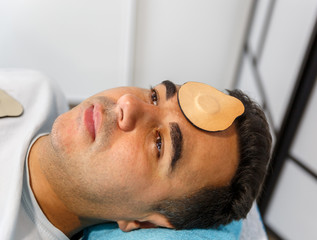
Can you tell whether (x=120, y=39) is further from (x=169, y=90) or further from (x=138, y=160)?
(x=138, y=160)

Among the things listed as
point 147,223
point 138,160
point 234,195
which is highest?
point 138,160

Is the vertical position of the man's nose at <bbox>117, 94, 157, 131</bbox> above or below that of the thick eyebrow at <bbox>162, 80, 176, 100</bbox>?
below

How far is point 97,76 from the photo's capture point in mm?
2309

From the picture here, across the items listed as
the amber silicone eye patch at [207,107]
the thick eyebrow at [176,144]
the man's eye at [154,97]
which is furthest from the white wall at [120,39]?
the thick eyebrow at [176,144]

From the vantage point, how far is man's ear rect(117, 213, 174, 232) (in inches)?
38.2

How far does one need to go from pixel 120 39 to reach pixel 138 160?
4.95 feet

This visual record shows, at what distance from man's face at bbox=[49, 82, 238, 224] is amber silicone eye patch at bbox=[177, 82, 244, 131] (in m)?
0.03

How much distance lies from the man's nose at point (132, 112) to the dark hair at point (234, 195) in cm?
27

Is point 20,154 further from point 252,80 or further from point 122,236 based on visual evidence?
point 252,80

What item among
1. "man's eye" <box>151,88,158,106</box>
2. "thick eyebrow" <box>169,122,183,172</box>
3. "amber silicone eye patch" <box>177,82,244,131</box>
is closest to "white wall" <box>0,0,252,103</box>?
"man's eye" <box>151,88,158,106</box>

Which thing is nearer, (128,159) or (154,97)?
(128,159)

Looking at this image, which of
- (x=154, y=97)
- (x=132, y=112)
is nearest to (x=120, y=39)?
(x=154, y=97)

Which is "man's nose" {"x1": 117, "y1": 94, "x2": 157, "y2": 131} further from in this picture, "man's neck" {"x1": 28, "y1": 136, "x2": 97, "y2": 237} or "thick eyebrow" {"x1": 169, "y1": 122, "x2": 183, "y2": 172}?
"man's neck" {"x1": 28, "y1": 136, "x2": 97, "y2": 237}

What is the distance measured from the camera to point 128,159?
2.80ft
